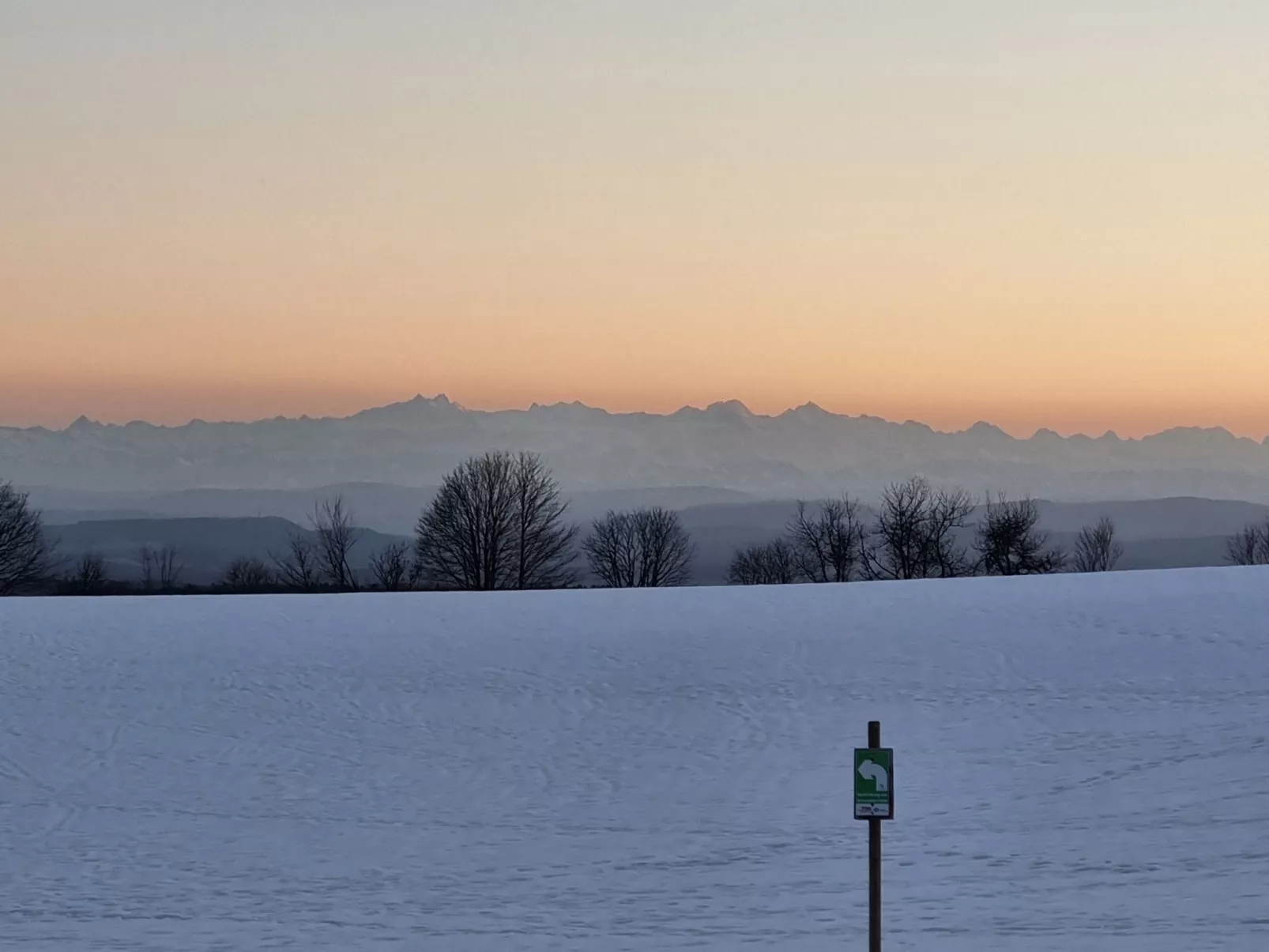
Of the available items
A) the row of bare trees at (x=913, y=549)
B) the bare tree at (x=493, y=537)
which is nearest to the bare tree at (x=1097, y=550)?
the row of bare trees at (x=913, y=549)

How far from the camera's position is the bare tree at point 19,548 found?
257ft

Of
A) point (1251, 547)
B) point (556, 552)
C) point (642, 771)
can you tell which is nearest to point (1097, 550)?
point (1251, 547)

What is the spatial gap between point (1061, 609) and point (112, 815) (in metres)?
14.3

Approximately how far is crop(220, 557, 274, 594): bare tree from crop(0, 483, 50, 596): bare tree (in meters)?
14.4

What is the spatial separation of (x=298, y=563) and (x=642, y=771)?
273 feet

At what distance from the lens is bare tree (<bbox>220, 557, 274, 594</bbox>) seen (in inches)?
3903

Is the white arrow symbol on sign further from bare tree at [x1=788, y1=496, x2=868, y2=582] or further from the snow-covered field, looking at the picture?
bare tree at [x1=788, y1=496, x2=868, y2=582]

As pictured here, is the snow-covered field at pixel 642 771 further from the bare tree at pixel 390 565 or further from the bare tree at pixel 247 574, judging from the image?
the bare tree at pixel 247 574

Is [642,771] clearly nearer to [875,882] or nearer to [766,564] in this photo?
[875,882]

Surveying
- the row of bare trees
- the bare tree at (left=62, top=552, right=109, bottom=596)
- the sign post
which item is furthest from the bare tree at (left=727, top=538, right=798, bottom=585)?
the sign post

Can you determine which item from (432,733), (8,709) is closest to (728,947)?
(432,733)

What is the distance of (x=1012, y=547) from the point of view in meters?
79.1

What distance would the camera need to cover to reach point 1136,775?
14.8 m

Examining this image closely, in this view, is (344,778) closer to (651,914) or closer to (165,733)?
(165,733)
